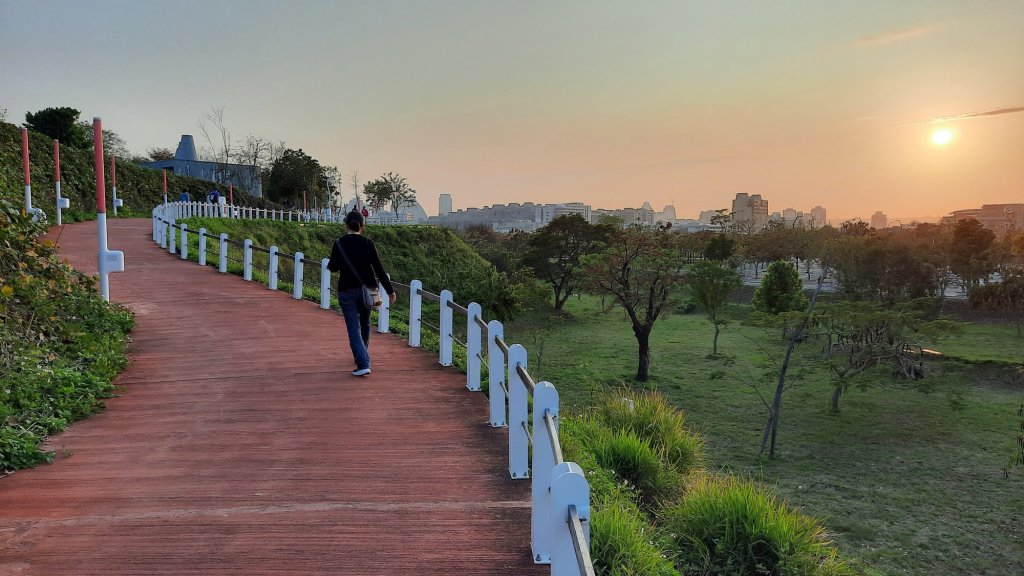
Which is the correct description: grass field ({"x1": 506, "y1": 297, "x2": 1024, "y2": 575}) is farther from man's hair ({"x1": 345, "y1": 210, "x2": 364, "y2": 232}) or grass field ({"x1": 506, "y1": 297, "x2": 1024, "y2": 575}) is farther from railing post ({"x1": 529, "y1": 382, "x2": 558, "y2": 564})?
man's hair ({"x1": 345, "y1": 210, "x2": 364, "y2": 232})

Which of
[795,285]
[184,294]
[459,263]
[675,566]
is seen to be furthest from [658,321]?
[675,566]

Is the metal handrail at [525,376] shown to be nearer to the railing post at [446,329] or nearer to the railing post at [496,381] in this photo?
the railing post at [496,381]

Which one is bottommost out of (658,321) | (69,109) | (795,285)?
(658,321)

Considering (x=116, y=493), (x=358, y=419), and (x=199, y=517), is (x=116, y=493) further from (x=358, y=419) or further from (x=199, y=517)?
(x=358, y=419)

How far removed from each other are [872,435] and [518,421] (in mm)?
23971

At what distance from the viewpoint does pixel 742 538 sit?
20.7ft

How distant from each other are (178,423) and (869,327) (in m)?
28.5

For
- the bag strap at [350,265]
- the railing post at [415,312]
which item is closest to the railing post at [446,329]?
the railing post at [415,312]

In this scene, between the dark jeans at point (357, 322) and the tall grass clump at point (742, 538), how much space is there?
12.9 feet

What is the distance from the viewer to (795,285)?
45031 mm

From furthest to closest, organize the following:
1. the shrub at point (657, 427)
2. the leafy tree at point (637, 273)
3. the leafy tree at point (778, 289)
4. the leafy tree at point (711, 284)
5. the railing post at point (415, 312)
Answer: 1. the leafy tree at point (778, 289)
2. the leafy tree at point (711, 284)
3. the leafy tree at point (637, 273)
4. the railing post at point (415, 312)
5. the shrub at point (657, 427)

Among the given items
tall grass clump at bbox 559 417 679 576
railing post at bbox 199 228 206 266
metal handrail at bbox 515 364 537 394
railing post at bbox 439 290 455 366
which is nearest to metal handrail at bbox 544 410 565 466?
metal handrail at bbox 515 364 537 394

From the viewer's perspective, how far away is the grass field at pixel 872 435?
52.5 ft

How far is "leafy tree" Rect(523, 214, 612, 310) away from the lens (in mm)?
55000
